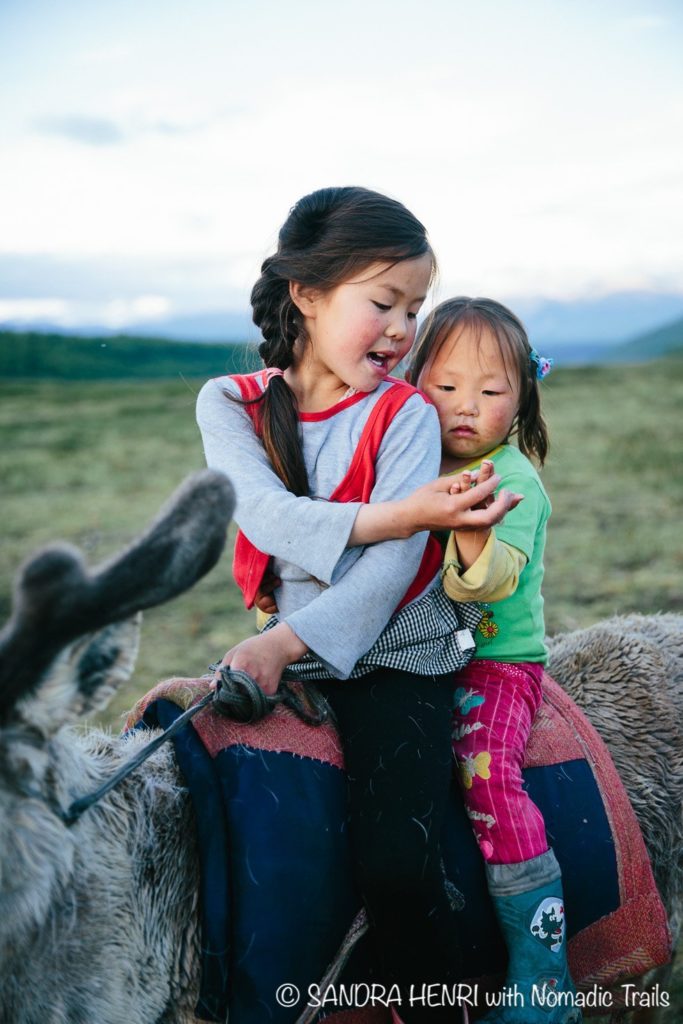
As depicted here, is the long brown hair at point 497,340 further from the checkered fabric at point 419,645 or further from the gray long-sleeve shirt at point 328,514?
the checkered fabric at point 419,645

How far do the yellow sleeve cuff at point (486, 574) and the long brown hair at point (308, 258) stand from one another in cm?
45

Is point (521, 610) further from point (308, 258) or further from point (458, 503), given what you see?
point (308, 258)

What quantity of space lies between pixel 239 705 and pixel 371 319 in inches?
39.8

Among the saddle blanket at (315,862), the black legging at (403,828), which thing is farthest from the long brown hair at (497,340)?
the black legging at (403,828)

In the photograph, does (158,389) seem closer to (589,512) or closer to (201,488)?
(589,512)

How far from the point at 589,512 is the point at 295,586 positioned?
919 centimetres

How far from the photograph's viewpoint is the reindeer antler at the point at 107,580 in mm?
1416

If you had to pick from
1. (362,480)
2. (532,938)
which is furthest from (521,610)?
(532,938)

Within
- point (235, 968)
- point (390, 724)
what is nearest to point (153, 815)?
point (235, 968)

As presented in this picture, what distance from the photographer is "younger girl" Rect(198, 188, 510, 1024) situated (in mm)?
2012

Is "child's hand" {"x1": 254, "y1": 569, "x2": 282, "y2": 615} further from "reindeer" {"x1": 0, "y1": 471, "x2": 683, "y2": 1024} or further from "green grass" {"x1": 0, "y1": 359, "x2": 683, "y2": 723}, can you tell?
"green grass" {"x1": 0, "y1": 359, "x2": 683, "y2": 723}

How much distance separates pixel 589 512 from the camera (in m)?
11.0

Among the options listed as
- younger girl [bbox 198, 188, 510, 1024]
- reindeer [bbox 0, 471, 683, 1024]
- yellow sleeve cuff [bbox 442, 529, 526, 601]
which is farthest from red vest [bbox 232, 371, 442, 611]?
reindeer [bbox 0, 471, 683, 1024]

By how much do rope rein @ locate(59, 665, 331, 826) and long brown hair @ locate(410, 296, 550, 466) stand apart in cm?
104
